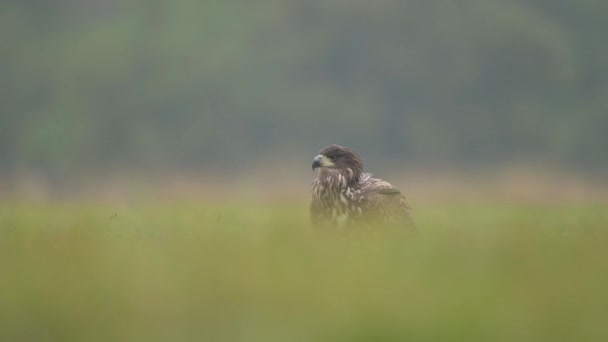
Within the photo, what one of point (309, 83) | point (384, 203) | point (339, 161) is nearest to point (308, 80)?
point (309, 83)

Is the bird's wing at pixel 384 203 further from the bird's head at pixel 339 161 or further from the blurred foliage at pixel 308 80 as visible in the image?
the blurred foliage at pixel 308 80

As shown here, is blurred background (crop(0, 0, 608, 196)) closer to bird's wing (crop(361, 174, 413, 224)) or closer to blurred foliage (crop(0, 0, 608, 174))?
blurred foliage (crop(0, 0, 608, 174))

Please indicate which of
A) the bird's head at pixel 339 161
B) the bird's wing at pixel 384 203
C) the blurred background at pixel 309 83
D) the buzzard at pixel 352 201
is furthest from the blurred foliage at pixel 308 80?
the bird's wing at pixel 384 203

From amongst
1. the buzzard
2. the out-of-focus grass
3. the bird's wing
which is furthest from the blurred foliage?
the out-of-focus grass

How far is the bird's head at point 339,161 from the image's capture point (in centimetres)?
880

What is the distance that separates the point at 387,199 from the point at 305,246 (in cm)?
281

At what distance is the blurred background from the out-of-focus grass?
27895mm

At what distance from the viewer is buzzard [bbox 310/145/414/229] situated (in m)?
8.30

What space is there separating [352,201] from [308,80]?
2967 centimetres

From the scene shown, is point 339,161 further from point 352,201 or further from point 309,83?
point 309,83

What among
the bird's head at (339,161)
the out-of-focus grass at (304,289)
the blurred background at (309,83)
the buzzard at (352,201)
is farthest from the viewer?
the blurred background at (309,83)

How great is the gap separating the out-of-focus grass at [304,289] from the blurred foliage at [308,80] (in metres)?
28.2

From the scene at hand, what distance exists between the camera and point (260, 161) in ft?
111

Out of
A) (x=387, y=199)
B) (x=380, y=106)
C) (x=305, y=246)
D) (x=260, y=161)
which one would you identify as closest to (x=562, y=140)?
(x=380, y=106)
